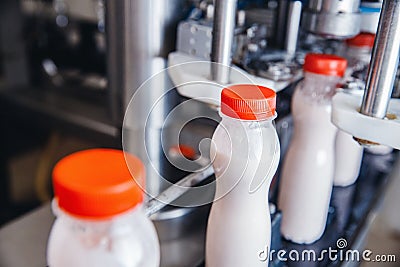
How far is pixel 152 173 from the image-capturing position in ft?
1.93

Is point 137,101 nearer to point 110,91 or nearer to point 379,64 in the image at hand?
point 110,91

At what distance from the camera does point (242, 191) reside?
39 centimetres

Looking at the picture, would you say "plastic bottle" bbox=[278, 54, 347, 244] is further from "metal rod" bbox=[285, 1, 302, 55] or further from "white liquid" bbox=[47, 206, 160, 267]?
"white liquid" bbox=[47, 206, 160, 267]

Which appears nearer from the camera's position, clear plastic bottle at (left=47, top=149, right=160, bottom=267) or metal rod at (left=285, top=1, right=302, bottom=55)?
clear plastic bottle at (left=47, top=149, right=160, bottom=267)

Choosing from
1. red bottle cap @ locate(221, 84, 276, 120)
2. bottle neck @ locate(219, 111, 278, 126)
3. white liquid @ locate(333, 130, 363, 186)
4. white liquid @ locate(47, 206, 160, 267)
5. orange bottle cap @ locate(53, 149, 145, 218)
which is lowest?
white liquid @ locate(333, 130, 363, 186)

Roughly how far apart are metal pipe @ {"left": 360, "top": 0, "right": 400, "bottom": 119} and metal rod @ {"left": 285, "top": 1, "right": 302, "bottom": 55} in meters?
0.21

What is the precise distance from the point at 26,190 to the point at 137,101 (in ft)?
3.07

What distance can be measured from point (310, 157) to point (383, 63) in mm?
130

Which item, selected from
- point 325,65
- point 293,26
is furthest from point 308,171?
point 293,26

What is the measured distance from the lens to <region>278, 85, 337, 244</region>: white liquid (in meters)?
0.49

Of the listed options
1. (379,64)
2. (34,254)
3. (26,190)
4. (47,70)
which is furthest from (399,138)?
(26,190)

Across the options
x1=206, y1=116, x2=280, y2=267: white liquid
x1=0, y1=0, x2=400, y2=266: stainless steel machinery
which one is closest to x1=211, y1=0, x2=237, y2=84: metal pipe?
x1=0, y1=0, x2=400, y2=266: stainless steel machinery

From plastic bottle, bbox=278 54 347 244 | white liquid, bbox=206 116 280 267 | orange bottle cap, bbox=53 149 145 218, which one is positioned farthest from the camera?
plastic bottle, bbox=278 54 347 244

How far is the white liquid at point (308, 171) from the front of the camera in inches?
19.3
